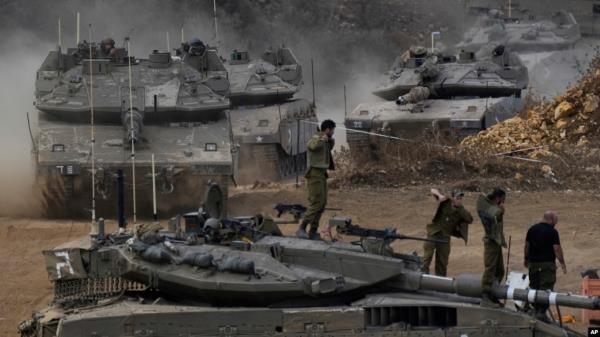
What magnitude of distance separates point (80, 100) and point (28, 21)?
955 inches

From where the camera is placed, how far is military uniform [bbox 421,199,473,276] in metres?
14.6

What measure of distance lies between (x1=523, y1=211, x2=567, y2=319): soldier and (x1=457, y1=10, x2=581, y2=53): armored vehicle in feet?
89.1

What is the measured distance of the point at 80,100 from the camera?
23.1 metres

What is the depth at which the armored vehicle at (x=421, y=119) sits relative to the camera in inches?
1091

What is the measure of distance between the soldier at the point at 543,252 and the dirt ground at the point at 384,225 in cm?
128

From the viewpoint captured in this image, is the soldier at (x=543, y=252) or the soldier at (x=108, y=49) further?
the soldier at (x=108, y=49)

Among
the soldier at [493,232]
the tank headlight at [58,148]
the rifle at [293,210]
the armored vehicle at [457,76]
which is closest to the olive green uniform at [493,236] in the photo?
the soldier at [493,232]

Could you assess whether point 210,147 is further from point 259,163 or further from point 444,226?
point 444,226

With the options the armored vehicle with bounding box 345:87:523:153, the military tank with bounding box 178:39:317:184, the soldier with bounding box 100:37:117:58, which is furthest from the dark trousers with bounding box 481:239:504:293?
the armored vehicle with bounding box 345:87:523:153

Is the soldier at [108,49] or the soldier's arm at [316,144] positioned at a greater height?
the soldier at [108,49]

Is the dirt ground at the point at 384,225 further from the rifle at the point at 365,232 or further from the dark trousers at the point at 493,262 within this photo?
the rifle at the point at 365,232

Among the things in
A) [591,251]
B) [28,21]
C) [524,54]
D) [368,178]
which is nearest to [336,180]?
[368,178]

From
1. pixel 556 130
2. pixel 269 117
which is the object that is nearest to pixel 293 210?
pixel 556 130

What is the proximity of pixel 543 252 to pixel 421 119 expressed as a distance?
14.2m
